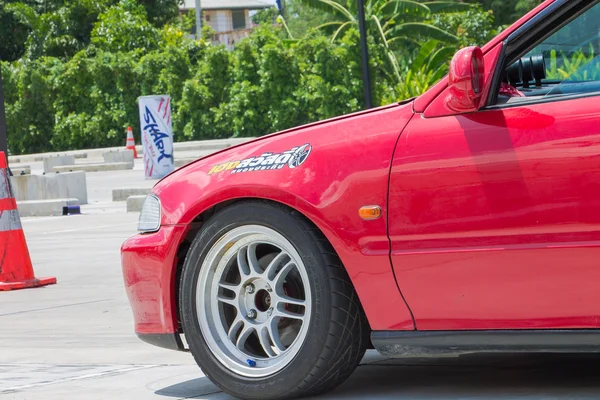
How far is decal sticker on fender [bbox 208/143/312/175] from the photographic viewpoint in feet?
14.8

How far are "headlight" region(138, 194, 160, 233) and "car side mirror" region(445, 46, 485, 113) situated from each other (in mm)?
1351

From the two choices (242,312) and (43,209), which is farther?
(43,209)

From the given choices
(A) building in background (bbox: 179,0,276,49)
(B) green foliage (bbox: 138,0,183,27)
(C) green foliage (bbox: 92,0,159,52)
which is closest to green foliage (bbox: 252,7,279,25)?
(A) building in background (bbox: 179,0,276,49)

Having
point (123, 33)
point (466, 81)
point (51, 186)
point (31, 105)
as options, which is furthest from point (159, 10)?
point (466, 81)

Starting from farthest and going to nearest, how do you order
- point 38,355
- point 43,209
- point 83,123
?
point 83,123 < point 43,209 < point 38,355

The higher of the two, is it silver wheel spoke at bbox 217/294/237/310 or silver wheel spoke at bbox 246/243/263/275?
silver wheel spoke at bbox 246/243/263/275

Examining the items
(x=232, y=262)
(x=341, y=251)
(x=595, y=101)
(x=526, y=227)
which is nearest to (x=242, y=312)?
(x=232, y=262)

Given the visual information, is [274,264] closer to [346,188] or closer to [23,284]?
[346,188]

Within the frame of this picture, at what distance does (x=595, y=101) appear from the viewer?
159 inches

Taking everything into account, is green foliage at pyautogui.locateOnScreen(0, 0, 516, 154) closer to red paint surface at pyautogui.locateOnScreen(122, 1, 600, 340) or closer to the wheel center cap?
the wheel center cap

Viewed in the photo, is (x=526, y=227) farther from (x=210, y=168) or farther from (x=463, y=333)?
(x=210, y=168)

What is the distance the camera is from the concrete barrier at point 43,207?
17703 millimetres

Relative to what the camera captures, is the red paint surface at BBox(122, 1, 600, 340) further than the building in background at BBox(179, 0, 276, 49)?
No

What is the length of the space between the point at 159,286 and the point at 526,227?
1592mm
